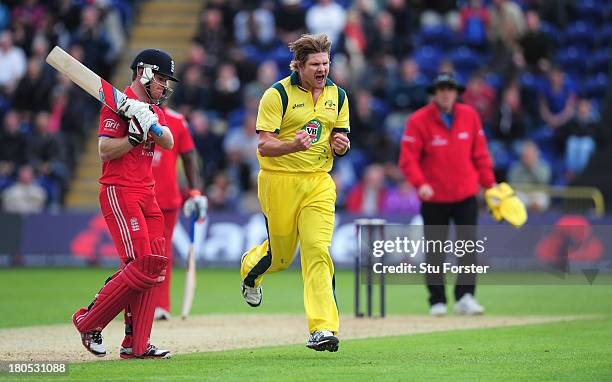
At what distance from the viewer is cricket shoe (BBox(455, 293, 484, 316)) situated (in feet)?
50.9

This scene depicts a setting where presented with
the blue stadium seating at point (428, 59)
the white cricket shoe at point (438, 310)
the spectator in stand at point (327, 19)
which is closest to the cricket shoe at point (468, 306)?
the white cricket shoe at point (438, 310)

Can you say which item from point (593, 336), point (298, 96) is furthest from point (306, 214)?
point (593, 336)

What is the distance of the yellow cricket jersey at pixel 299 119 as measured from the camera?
432 inches

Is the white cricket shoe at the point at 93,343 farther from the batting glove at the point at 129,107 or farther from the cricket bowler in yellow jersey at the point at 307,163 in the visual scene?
the batting glove at the point at 129,107

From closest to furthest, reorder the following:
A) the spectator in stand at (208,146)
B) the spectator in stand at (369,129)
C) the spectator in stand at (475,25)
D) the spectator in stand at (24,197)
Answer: the spectator in stand at (369,129), the spectator in stand at (24,197), the spectator in stand at (208,146), the spectator in stand at (475,25)

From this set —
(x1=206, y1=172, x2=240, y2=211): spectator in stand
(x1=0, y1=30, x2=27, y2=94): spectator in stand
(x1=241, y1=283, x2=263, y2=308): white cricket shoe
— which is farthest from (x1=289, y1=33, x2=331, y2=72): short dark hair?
(x1=0, y1=30, x2=27, y2=94): spectator in stand

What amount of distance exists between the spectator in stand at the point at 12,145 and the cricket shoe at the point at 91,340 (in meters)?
16.0

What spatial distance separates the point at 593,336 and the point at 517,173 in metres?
11.3

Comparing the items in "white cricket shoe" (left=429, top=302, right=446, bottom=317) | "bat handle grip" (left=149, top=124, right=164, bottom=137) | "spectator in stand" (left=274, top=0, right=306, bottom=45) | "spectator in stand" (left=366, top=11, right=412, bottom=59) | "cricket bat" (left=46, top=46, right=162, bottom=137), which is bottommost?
"white cricket shoe" (left=429, top=302, right=446, bottom=317)

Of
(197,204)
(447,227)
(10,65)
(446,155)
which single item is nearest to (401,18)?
(10,65)

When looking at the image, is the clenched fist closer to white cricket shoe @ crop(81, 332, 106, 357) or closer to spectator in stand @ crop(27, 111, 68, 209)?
white cricket shoe @ crop(81, 332, 106, 357)

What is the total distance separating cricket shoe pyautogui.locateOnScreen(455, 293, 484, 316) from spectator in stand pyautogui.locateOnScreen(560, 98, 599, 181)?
9316 mm

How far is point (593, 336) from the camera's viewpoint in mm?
12609

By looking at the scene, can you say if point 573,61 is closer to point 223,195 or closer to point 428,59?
point 428,59
